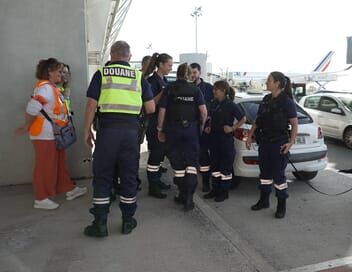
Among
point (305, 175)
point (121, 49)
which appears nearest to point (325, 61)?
point (305, 175)

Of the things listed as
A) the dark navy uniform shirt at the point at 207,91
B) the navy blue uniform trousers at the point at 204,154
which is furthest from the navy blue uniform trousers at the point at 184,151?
the dark navy uniform shirt at the point at 207,91

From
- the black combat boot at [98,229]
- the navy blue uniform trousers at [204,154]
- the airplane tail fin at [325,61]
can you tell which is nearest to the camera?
the black combat boot at [98,229]

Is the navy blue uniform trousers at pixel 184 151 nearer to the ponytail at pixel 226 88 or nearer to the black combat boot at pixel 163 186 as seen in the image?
the ponytail at pixel 226 88

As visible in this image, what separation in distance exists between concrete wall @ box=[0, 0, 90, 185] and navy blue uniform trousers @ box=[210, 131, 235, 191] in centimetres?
211

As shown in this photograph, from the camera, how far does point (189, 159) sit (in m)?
4.67

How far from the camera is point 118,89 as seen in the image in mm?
3746

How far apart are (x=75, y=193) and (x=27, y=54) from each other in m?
2.12

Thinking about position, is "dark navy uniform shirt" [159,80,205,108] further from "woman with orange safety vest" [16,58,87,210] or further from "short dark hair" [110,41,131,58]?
"woman with orange safety vest" [16,58,87,210]

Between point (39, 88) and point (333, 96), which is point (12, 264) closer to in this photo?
point (39, 88)

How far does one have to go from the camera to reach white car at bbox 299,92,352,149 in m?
9.72

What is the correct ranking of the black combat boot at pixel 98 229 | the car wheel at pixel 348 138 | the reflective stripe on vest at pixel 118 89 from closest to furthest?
1. the reflective stripe on vest at pixel 118 89
2. the black combat boot at pixel 98 229
3. the car wheel at pixel 348 138

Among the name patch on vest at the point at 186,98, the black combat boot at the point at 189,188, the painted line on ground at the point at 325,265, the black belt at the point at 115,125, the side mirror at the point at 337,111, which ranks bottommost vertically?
the painted line on ground at the point at 325,265

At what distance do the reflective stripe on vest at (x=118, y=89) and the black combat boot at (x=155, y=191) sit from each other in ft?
5.56

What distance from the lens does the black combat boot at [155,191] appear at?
518cm
